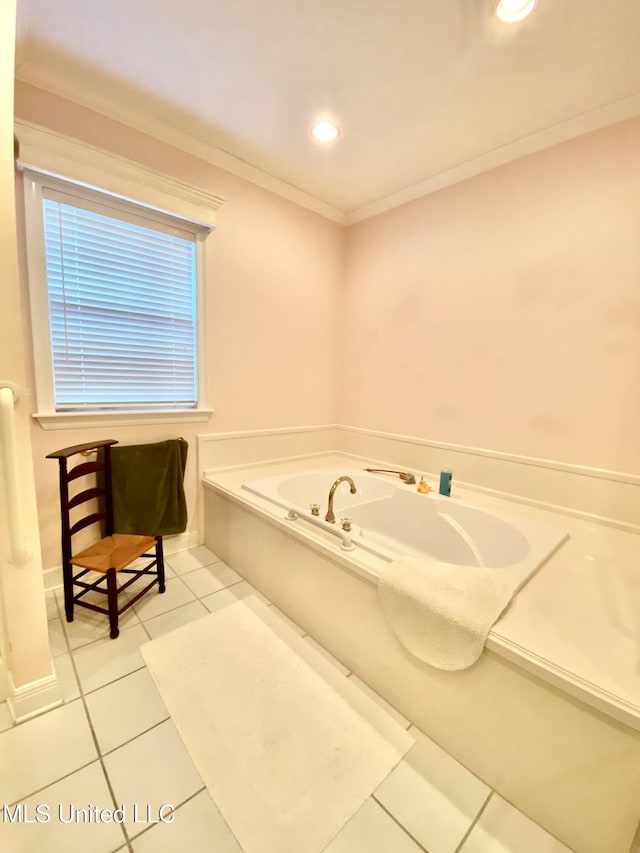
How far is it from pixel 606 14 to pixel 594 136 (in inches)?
22.1

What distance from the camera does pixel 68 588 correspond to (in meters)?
1.65

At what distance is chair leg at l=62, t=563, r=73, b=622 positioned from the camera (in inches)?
64.5

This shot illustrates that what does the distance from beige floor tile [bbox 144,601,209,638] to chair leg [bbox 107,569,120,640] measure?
143 mm

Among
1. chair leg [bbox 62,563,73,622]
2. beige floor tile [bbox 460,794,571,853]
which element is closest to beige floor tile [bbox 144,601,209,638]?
chair leg [bbox 62,563,73,622]

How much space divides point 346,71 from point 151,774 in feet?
9.08

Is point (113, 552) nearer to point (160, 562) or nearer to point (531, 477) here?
point (160, 562)

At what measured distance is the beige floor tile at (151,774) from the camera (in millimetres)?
1021

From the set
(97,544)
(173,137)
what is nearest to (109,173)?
(173,137)

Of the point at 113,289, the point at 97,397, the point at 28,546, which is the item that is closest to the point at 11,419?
the point at 28,546

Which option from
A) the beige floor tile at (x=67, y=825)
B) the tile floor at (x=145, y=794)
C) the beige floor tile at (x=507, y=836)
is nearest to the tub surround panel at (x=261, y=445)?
the tile floor at (x=145, y=794)

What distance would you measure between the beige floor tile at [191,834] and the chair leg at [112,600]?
0.83 metres

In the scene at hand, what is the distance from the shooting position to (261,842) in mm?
941

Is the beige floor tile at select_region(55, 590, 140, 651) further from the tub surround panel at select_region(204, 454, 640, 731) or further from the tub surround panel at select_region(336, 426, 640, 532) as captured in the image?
the tub surround panel at select_region(336, 426, 640, 532)

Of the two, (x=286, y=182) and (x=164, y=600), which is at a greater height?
(x=286, y=182)
